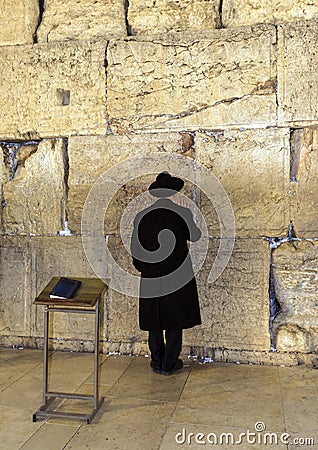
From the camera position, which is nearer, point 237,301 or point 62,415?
point 62,415

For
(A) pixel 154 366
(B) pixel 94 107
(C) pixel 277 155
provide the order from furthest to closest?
1. (B) pixel 94 107
2. (C) pixel 277 155
3. (A) pixel 154 366

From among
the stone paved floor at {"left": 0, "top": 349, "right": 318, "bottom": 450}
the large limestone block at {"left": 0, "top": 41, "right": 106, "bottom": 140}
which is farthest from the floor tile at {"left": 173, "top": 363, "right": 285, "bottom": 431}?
the large limestone block at {"left": 0, "top": 41, "right": 106, "bottom": 140}

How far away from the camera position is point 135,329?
4227mm

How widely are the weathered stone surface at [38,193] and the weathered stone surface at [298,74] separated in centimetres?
208

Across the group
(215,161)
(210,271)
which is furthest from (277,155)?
(210,271)

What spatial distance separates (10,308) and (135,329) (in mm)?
1259

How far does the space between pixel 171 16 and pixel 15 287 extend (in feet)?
9.68

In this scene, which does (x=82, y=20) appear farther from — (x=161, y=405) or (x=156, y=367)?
(x=161, y=405)

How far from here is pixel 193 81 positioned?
4.15 meters

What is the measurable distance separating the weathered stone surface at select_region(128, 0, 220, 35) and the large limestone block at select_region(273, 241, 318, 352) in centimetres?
216

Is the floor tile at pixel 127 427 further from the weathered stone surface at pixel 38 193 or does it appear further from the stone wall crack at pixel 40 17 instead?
the stone wall crack at pixel 40 17

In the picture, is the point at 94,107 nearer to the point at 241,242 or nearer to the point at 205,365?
the point at 241,242

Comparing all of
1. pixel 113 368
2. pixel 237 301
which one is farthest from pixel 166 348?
pixel 237 301

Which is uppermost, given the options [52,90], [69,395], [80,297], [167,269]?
[52,90]
